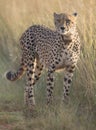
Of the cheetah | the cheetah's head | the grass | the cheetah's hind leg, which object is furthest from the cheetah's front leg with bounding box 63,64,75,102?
the cheetah's hind leg

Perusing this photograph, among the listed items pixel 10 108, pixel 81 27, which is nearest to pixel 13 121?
pixel 10 108

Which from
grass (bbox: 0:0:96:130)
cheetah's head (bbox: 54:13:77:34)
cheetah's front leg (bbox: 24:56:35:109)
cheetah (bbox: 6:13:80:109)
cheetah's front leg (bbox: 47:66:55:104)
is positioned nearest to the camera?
grass (bbox: 0:0:96:130)

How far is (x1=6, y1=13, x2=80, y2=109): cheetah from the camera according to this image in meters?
6.54

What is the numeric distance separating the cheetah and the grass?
0.45ft

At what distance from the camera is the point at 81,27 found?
23.6 ft

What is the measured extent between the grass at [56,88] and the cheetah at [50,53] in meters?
0.14

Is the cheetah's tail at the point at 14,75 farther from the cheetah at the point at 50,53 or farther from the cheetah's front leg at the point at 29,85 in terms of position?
the cheetah's front leg at the point at 29,85

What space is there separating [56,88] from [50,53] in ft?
1.66

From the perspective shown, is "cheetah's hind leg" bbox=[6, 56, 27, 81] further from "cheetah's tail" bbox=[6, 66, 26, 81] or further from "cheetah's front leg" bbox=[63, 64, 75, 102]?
"cheetah's front leg" bbox=[63, 64, 75, 102]

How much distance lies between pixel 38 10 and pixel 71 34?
288cm

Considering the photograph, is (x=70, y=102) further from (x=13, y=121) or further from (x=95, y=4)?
(x=95, y=4)

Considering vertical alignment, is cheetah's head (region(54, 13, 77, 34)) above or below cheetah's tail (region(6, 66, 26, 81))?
above

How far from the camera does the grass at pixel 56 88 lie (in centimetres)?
589

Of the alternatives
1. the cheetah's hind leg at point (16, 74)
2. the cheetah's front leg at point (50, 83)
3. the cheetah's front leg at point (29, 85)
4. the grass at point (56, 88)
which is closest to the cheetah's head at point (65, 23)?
the grass at point (56, 88)
